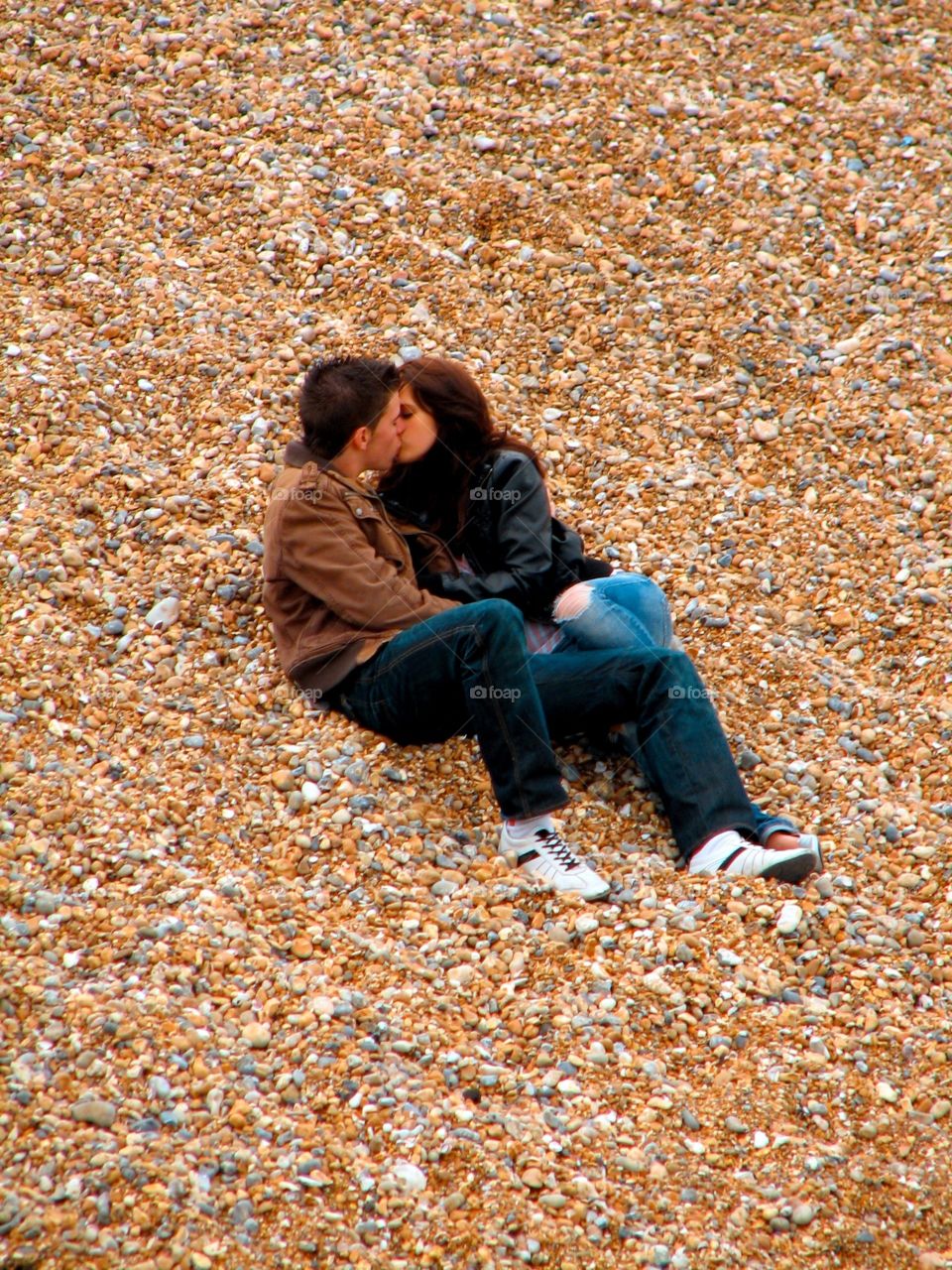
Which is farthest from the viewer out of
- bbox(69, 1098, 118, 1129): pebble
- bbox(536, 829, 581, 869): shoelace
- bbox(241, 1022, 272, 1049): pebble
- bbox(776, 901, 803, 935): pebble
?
bbox(536, 829, 581, 869): shoelace

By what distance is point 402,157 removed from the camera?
7445 mm

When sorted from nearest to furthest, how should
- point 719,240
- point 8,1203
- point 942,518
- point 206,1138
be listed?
point 8,1203 → point 206,1138 → point 942,518 → point 719,240

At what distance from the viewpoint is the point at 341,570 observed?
4.75 metres

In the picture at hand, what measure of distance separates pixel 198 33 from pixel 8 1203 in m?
6.79

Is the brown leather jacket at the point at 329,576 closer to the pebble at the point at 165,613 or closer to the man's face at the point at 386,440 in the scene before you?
the man's face at the point at 386,440

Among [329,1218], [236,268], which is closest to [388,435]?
[236,268]

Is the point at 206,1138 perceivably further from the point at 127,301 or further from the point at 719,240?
the point at 719,240

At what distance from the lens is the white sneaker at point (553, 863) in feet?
14.9

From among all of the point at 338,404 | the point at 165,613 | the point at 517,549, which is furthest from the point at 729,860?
the point at 165,613

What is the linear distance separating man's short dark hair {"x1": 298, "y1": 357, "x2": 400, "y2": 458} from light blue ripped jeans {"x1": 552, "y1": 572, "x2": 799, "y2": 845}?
41.8 inches

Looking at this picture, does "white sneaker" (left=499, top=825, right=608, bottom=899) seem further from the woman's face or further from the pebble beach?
the woman's face

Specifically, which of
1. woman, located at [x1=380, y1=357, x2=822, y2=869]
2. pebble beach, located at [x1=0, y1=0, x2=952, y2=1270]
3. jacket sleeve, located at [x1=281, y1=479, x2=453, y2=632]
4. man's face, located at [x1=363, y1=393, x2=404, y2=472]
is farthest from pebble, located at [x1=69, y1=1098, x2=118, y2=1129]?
man's face, located at [x1=363, y1=393, x2=404, y2=472]

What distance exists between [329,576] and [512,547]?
0.78 m

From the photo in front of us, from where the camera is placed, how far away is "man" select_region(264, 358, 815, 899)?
179 inches
